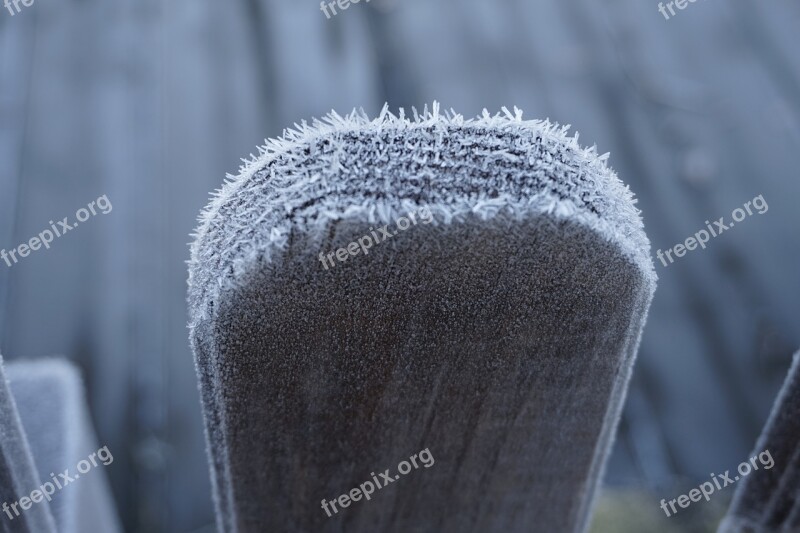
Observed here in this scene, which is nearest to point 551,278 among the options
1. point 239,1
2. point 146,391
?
point 146,391

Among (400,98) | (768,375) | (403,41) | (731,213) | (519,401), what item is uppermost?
(403,41)

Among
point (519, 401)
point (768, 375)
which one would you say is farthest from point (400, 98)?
point (519, 401)

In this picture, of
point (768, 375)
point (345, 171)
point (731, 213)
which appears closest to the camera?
point (345, 171)

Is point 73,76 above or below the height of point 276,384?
above

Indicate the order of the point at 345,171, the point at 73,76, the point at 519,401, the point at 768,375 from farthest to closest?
the point at 73,76
the point at 768,375
the point at 519,401
the point at 345,171

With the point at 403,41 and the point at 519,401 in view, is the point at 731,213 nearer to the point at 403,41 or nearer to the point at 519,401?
the point at 403,41

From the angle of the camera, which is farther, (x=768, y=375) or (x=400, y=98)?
(x=400, y=98)
